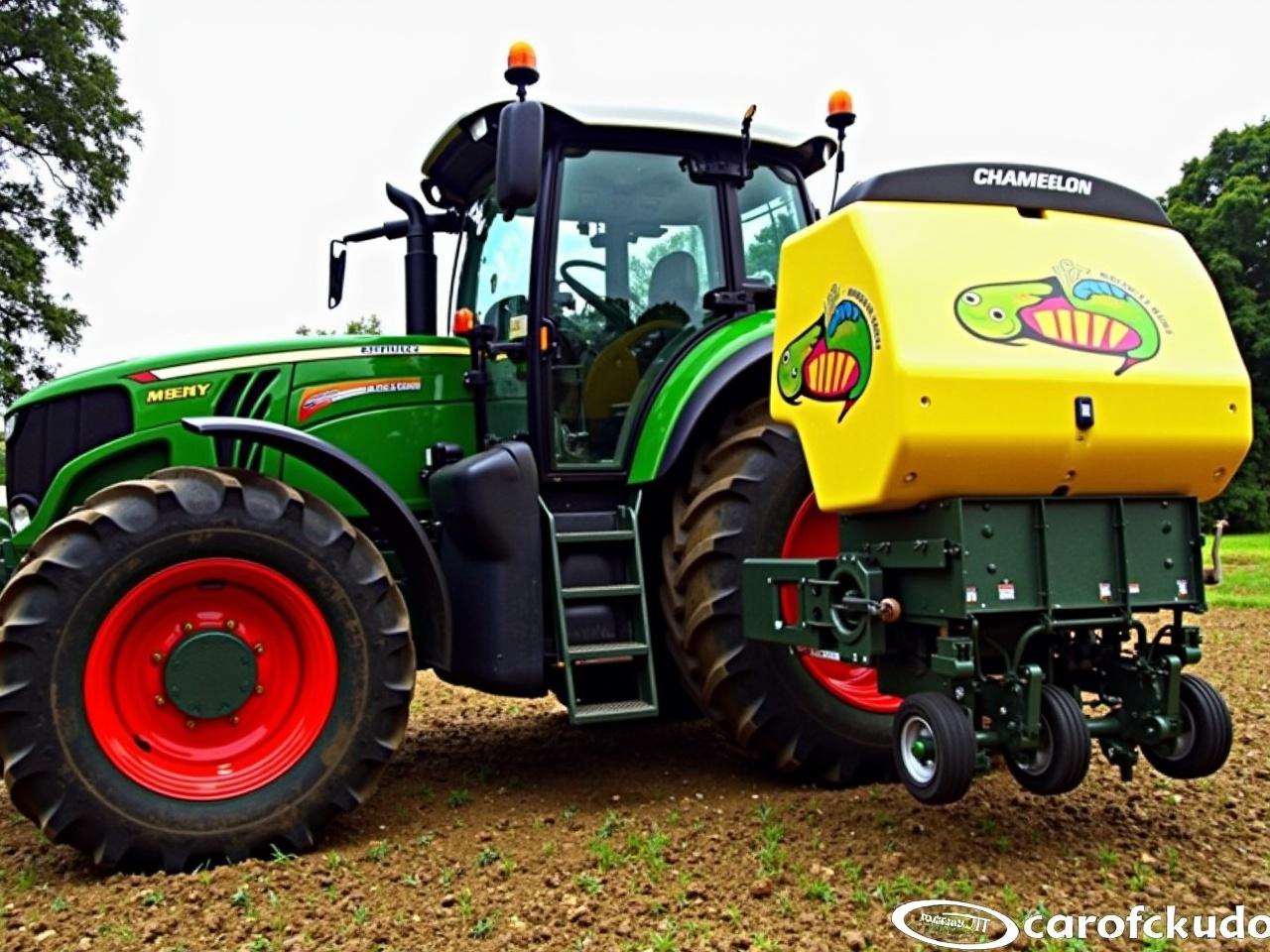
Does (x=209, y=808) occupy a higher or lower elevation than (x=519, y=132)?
lower

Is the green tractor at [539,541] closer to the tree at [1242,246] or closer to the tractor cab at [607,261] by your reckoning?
the tractor cab at [607,261]

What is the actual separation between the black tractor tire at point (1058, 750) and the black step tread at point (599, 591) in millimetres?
1620

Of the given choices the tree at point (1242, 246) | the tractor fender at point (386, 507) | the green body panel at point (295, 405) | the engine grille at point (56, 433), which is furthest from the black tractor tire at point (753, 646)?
the tree at point (1242, 246)

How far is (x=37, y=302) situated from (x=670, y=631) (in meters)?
16.4

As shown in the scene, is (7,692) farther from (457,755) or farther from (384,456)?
(457,755)

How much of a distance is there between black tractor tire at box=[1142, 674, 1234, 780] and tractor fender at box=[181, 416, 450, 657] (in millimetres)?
2484

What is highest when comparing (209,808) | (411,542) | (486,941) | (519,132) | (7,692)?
(519,132)

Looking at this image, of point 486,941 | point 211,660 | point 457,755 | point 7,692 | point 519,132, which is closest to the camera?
point 486,941

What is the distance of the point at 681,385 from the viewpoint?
4.71m

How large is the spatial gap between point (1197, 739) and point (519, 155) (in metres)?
2.95

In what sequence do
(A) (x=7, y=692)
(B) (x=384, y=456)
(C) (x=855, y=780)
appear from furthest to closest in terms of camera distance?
(B) (x=384, y=456), (C) (x=855, y=780), (A) (x=7, y=692)

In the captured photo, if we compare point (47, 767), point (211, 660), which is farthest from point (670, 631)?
point (47, 767)

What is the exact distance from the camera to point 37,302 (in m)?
17.7

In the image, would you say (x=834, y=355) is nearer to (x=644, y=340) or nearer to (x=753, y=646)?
(x=753, y=646)
